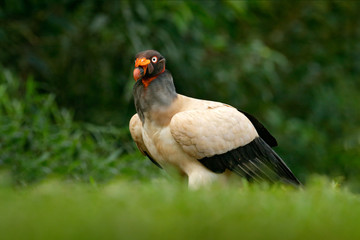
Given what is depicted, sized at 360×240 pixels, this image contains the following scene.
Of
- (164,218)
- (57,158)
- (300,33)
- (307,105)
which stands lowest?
(164,218)

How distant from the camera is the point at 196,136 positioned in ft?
13.4

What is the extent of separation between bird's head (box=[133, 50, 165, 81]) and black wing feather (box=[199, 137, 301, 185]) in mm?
694

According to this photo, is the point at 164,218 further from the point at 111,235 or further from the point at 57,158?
the point at 57,158

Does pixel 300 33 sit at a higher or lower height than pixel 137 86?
higher

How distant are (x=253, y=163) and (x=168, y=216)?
7.18 ft

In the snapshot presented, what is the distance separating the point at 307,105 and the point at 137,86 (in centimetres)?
778

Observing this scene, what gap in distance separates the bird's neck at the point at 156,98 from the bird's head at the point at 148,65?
47mm

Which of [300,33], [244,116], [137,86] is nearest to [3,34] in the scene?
[137,86]

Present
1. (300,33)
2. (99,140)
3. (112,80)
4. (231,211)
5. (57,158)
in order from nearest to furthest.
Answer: (231,211), (57,158), (99,140), (112,80), (300,33)

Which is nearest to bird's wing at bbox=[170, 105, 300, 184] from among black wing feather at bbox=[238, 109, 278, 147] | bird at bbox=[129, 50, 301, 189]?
bird at bbox=[129, 50, 301, 189]

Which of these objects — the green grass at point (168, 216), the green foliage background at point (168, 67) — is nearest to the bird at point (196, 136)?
the green grass at point (168, 216)

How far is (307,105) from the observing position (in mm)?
11789

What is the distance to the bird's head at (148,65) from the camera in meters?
4.28

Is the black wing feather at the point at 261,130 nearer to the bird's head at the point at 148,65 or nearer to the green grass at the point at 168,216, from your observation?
the bird's head at the point at 148,65
